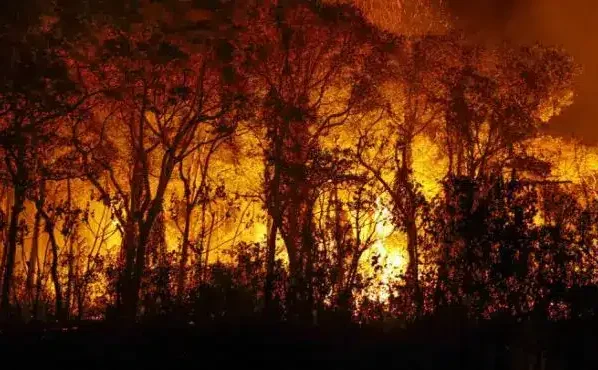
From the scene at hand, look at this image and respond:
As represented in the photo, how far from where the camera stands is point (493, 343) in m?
11.4

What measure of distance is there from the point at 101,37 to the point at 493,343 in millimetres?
12064

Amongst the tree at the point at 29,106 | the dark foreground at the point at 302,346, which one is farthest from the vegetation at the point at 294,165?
the dark foreground at the point at 302,346

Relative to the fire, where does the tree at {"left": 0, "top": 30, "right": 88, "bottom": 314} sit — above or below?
above

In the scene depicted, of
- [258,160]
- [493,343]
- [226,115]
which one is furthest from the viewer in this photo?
[258,160]

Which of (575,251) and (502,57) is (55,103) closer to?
(575,251)

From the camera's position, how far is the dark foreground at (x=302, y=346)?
10469 mm

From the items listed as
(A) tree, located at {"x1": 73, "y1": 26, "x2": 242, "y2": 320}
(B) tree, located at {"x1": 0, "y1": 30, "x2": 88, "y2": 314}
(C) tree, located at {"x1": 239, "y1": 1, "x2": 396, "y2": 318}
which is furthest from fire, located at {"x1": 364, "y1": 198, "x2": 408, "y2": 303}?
(B) tree, located at {"x1": 0, "y1": 30, "x2": 88, "y2": 314}

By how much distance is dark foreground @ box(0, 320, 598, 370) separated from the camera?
412 inches

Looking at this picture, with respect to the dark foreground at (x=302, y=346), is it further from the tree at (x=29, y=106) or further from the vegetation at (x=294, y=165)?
the tree at (x=29, y=106)

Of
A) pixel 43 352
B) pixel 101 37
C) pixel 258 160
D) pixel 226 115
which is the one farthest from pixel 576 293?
pixel 258 160

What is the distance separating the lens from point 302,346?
1116 centimetres

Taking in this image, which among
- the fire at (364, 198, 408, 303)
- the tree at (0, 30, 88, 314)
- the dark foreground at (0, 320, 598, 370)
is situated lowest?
the dark foreground at (0, 320, 598, 370)

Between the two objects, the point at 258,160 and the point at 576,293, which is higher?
the point at 258,160

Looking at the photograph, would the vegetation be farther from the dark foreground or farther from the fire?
the dark foreground
